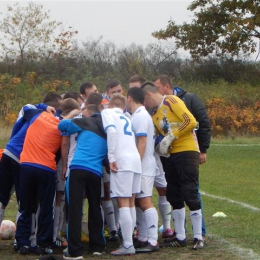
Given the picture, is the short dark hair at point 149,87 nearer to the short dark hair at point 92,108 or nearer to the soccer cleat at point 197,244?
the short dark hair at point 92,108

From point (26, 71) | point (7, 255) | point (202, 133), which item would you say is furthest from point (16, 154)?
point (26, 71)

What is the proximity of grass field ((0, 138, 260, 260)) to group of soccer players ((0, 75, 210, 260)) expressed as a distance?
0.28 metres

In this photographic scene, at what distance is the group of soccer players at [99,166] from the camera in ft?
27.0

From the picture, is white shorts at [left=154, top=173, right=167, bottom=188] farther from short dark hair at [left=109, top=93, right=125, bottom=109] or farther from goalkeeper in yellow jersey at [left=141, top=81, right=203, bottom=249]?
short dark hair at [left=109, top=93, right=125, bottom=109]

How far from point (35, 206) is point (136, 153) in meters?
1.41

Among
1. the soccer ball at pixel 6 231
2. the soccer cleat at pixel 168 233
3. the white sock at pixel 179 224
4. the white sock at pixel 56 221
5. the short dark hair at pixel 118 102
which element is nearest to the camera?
the short dark hair at pixel 118 102

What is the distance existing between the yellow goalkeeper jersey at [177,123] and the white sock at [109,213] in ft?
4.08

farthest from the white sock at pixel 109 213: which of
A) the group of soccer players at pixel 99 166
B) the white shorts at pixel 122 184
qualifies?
the white shorts at pixel 122 184

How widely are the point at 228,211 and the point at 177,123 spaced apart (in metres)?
3.51

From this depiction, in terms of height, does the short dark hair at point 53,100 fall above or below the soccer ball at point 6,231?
above

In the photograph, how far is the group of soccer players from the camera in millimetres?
8227

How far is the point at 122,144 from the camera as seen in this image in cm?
829

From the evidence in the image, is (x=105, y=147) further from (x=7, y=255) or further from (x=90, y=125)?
(x=7, y=255)

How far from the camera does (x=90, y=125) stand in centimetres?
838
